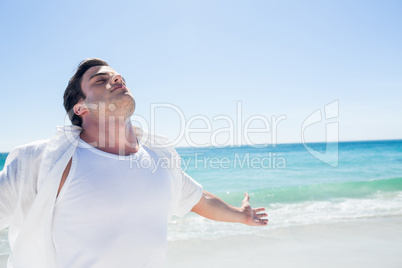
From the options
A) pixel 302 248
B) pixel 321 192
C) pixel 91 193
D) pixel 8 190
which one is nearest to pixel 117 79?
pixel 91 193

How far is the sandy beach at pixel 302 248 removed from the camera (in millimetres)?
4098

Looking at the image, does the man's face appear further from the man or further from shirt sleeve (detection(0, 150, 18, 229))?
shirt sleeve (detection(0, 150, 18, 229))

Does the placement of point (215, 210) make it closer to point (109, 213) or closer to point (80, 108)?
point (109, 213)

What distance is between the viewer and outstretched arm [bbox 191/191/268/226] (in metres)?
2.24

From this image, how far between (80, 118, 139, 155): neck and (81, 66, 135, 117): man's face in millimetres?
85

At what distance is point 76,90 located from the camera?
206 centimetres

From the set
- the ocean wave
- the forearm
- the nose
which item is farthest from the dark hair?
the ocean wave

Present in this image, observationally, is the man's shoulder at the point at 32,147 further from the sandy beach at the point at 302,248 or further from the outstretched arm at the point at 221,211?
the sandy beach at the point at 302,248

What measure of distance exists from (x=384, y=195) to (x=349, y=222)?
4886mm

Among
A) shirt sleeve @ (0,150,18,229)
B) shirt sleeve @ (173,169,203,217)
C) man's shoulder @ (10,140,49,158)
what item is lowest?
shirt sleeve @ (173,169,203,217)

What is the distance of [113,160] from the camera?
171 centimetres

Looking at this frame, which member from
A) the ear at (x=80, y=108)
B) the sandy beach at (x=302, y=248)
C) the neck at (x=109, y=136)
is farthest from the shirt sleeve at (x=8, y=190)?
the sandy beach at (x=302, y=248)

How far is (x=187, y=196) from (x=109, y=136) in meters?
0.74

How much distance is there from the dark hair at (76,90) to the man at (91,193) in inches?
1.5
